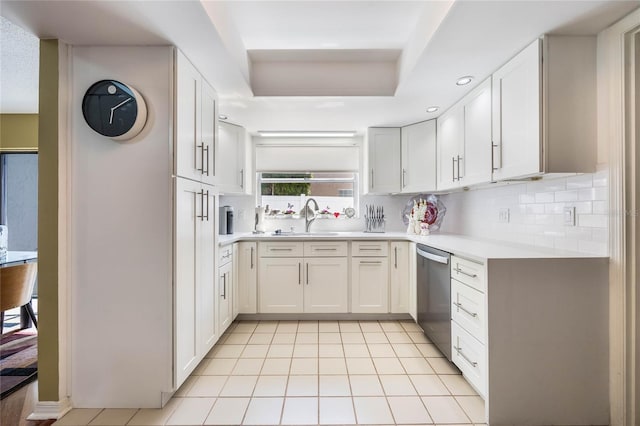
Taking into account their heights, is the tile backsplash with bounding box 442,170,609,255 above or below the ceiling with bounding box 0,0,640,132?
below

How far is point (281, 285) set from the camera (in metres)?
3.26

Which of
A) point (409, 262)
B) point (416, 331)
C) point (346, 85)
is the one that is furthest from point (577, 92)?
point (416, 331)

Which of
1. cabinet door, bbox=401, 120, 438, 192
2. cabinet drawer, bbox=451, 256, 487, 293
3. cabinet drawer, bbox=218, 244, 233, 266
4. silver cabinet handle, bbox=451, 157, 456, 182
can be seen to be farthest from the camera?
cabinet door, bbox=401, 120, 438, 192

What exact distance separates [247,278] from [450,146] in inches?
98.1

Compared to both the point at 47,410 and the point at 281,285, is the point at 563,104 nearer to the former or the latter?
the point at 281,285

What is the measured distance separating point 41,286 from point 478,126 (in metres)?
3.19

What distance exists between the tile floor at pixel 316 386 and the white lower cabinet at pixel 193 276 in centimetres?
22

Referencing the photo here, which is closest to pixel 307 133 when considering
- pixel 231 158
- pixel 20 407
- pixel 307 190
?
pixel 307 190

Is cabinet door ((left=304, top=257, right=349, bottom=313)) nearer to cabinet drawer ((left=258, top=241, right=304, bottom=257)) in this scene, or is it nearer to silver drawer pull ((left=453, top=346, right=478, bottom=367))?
cabinet drawer ((left=258, top=241, right=304, bottom=257))

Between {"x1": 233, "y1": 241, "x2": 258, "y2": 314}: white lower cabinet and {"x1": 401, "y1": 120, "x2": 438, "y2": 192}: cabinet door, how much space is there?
1.91m

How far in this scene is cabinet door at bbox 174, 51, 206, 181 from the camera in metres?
1.88

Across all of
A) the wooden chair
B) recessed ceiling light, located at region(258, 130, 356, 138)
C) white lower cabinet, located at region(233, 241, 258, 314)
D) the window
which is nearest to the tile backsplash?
the window

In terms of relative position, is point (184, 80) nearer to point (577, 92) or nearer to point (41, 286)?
point (41, 286)

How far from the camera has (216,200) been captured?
2541 mm
